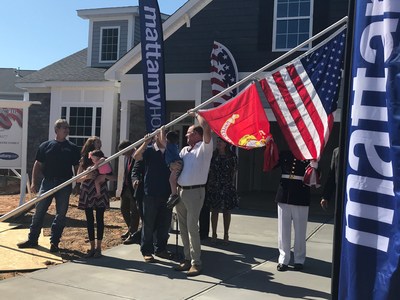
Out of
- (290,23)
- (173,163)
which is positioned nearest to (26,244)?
(173,163)

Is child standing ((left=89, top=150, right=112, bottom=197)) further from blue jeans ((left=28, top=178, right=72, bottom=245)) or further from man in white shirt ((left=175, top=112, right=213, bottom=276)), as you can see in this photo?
man in white shirt ((left=175, top=112, right=213, bottom=276))

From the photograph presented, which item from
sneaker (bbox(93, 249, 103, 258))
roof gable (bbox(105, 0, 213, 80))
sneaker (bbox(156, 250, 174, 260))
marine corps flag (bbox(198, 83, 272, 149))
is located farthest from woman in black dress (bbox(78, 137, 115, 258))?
roof gable (bbox(105, 0, 213, 80))

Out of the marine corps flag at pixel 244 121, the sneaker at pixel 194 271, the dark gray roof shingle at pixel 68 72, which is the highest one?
the dark gray roof shingle at pixel 68 72

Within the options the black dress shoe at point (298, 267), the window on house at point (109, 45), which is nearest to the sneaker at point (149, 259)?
the black dress shoe at point (298, 267)

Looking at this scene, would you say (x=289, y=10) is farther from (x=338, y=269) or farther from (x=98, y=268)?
(x=338, y=269)

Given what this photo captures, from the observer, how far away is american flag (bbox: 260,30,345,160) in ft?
13.0

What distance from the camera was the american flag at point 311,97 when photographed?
3.96m

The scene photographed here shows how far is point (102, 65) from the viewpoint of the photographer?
55.9 feet

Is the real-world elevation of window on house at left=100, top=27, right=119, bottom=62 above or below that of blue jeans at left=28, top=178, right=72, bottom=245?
above

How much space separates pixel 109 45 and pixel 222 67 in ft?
23.6

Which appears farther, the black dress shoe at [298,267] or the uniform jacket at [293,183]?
the black dress shoe at [298,267]

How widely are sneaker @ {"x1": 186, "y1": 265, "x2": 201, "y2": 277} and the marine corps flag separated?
181cm

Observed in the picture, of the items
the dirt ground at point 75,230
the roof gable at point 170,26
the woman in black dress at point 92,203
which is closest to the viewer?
the woman in black dress at point 92,203

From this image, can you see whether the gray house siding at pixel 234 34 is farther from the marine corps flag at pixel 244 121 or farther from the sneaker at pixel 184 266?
the marine corps flag at pixel 244 121
